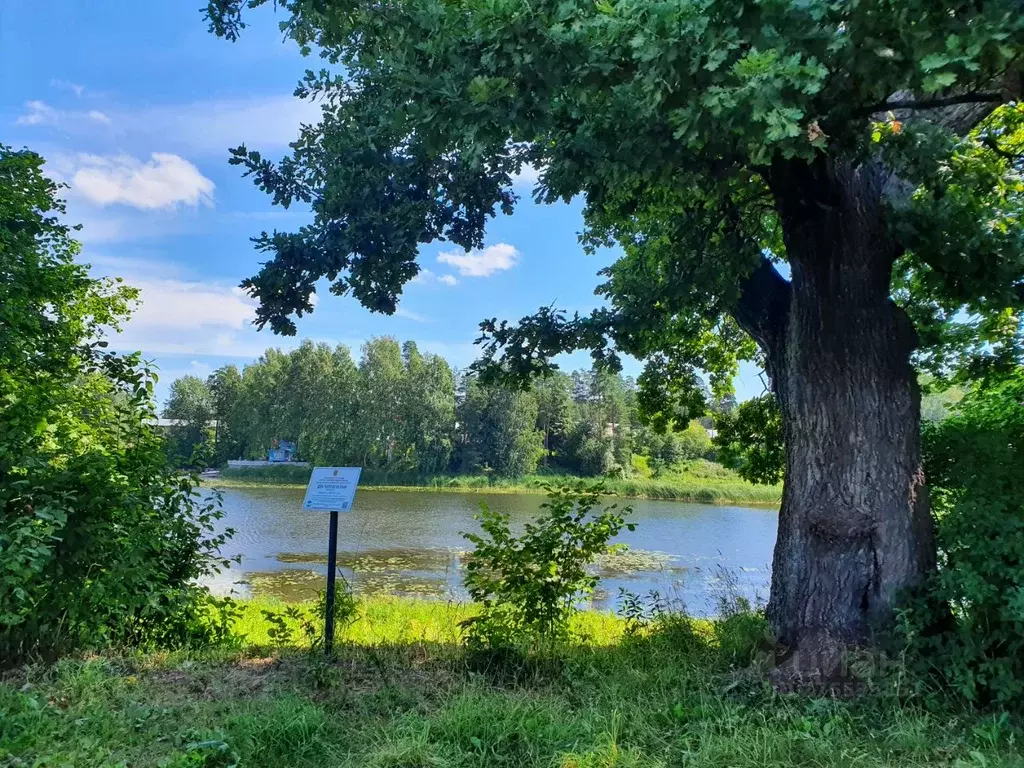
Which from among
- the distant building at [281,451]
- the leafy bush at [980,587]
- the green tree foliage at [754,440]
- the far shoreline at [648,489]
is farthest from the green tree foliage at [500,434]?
the leafy bush at [980,587]

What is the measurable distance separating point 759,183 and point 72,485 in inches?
196

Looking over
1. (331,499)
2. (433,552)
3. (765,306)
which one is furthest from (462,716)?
(433,552)

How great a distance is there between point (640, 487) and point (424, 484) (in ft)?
41.2

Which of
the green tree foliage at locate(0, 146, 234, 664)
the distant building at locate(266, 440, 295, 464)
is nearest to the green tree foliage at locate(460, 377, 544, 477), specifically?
the distant building at locate(266, 440, 295, 464)

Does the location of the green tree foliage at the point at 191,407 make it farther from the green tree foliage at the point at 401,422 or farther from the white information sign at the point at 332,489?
the white information sign at the point at 332,489

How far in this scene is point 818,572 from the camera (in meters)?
3.90

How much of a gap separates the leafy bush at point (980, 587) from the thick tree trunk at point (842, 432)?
0.65ft

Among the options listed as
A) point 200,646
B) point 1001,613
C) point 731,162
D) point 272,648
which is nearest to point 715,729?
point 1001,613

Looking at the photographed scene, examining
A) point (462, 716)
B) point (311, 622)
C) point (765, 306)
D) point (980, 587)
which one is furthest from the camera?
point (311, 622)

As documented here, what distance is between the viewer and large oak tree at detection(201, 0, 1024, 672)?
8.13ft

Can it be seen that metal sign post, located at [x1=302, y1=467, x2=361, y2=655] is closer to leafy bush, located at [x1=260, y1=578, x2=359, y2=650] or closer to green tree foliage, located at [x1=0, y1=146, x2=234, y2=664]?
leafy bush, located at [x1=260, y1=578, x2=359, y2=650]

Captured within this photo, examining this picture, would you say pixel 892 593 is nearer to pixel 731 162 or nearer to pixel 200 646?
pixel 731 162

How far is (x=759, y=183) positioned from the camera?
4.35 meters

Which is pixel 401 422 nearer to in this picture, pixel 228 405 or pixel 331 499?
pixel 228 405
